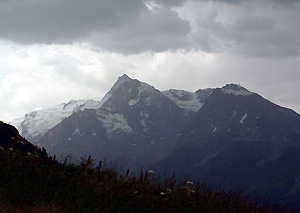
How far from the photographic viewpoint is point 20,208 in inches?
388

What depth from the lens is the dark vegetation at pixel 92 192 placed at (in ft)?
34.3

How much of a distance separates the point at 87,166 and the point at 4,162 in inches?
104

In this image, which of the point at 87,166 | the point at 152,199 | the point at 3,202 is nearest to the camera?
the point at 3,202

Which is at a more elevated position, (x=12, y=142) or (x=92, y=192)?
(x=12, y=142)

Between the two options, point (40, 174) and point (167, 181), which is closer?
point (40, 174)

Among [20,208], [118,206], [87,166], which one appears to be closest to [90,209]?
[118,206]

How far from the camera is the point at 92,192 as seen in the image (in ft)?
37.4

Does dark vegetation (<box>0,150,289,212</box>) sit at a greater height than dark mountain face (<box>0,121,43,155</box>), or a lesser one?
lesser

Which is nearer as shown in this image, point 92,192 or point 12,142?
point 92,192

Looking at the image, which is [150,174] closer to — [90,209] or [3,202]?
[90,209]

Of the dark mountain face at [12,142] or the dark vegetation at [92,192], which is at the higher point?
the dark mountain face at [12,142]

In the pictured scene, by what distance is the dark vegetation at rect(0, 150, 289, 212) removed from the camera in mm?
10461

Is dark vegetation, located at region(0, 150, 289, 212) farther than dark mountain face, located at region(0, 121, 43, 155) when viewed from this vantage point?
No

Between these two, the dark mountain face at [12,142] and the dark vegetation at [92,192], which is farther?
the dark mountain face at [12,142]
